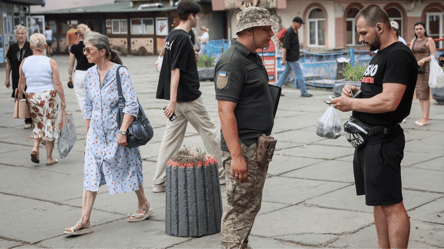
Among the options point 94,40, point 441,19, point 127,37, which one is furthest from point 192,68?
point 127,37

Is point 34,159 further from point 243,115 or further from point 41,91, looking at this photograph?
point 243,115

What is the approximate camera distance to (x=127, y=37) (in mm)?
39750

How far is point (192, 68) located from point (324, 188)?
1.95m

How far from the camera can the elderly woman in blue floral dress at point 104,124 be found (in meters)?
4.82

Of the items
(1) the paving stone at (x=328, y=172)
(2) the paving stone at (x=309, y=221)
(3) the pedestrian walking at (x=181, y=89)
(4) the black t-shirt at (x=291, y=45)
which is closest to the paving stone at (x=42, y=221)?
(3) the pedestrian walking at (x=181, y=89)

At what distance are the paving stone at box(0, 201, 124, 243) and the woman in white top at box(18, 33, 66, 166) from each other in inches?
87.1

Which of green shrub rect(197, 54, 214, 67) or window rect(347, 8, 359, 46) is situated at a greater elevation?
window rect(347, 8, 359, 46)

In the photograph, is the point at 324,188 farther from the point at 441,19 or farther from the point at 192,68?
the point at 441,19

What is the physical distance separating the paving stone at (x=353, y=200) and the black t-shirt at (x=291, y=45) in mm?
8450

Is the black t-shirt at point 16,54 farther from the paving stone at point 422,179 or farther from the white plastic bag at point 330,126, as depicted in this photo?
the white plastic bag at point 330,126

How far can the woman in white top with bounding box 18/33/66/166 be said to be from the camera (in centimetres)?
757

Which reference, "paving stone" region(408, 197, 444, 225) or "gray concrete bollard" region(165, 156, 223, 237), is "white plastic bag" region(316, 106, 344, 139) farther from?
"paving stone" region(408, 197, 444, 225)

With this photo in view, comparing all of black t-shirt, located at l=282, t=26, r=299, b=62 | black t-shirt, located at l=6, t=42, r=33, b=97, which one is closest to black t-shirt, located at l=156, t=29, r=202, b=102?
black t-shirt, located at l=6, t=42, r=33, b=97

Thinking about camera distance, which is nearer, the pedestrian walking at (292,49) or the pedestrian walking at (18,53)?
the pedestrian walking at (18,53)
